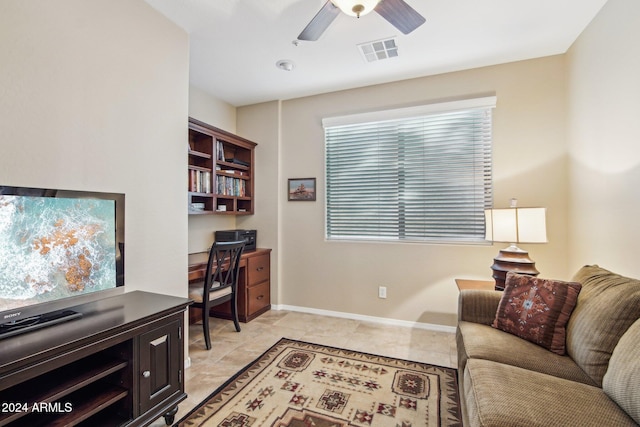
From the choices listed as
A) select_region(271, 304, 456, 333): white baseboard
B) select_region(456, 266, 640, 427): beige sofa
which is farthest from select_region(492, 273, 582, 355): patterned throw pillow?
select_region(271, 304, 456, 333): white baseboard

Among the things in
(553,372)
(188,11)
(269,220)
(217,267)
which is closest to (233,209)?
(269,220)

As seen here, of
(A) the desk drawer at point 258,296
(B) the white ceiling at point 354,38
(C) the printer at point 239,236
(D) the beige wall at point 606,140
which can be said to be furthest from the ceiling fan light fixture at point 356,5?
(A) the desk drawer at point 258,296

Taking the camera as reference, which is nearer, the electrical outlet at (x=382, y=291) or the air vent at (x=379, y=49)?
the air vent at (x=379, y=49)

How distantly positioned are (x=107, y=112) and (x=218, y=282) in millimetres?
1728

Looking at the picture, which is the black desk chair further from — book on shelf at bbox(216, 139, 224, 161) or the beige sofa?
the beige sofa

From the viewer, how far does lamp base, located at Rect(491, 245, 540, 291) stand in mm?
2254

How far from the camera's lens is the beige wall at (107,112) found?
4.79 feet

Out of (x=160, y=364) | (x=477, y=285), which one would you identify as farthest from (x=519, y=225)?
(x=160, y=364)

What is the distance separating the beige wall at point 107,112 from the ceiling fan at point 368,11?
3.71 ft

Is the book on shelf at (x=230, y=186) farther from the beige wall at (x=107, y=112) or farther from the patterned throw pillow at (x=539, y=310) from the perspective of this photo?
the patterned throw pillow at (x=539, y=310)

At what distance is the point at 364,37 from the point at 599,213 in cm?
222

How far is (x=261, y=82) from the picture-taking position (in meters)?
3.28

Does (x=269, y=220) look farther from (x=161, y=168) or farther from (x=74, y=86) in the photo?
(x=74, y=86)

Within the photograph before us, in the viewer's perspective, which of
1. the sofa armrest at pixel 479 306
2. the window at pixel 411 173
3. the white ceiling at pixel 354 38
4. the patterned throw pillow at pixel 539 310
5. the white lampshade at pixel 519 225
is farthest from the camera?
the window at pixel 411 173
